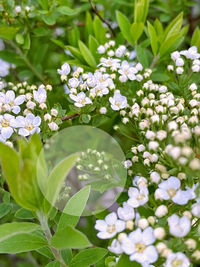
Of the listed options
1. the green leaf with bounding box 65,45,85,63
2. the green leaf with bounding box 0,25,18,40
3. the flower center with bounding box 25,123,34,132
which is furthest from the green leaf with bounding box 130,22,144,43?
the flower center with bounding box 25,123,34,132

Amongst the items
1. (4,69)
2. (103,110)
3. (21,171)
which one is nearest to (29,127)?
(103,110)

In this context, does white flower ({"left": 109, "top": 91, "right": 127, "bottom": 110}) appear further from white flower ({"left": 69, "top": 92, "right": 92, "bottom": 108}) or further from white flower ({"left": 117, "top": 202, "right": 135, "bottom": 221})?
white flower ({"left": 117, "top": 202, "right": 135, "bottom": 221})

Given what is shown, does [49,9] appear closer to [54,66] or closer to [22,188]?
[54,66]

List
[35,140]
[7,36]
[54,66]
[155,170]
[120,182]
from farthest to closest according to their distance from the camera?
[54,66], [7,36], [120,182], [155,170], [35,140]

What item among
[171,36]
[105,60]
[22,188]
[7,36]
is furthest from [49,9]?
[22,188]

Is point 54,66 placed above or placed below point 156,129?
below

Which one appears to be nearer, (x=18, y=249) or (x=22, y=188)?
(x=22, y=188)
